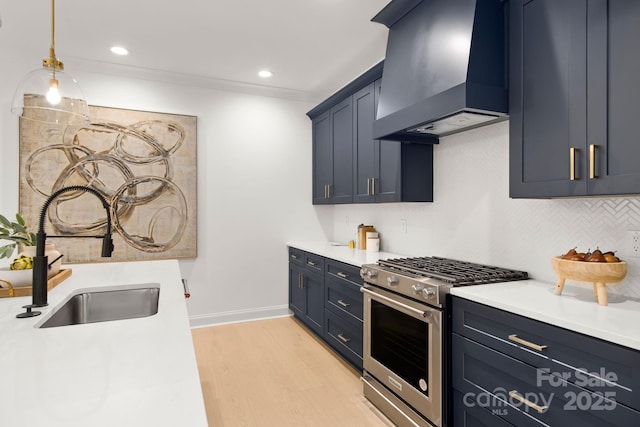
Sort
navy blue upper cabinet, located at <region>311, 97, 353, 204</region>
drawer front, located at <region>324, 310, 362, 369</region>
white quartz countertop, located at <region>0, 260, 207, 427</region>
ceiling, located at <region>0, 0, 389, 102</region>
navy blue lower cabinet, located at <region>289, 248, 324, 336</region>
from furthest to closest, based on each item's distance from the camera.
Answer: navy blue upper cabinet, located at <region>311, 97, 353, 204</region> < navy blue lower cabinet, located at <region>289, 248, 324, 336</region> < drawer front, located at <region>324, 310, 362, 369</region> < ceiling, located at <region>0, 0, 389, 102</region> < white quartz countertop, located at <region>0, 260, 207, 427</region>

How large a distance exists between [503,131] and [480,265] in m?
0.87

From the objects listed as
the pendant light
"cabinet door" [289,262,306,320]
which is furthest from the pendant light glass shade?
"cabinet door" [289,262,306,320]

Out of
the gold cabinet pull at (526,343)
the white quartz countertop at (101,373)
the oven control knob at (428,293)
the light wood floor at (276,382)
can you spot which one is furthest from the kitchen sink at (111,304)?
the gold cabinet pull at (526,343)

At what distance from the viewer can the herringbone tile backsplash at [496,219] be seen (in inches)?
69.3

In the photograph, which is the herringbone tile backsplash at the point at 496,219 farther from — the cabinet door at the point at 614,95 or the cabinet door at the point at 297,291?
the cabinet door at the point at 297,291

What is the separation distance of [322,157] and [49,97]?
2743 mm

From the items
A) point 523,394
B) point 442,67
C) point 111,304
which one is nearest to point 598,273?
point 523,394

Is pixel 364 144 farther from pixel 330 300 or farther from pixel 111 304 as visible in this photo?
pixel 111 304

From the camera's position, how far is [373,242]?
3.46 meters

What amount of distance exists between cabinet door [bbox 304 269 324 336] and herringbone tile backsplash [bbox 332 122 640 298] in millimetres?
792

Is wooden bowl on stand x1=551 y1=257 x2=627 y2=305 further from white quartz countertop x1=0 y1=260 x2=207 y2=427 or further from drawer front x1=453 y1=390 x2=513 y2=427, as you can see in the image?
white quartz countertop x1=0 y1=260 x2=207 y2=427

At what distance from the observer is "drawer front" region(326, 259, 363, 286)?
9.09ft

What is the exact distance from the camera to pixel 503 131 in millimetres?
2299

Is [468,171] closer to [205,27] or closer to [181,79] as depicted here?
[205,27]
